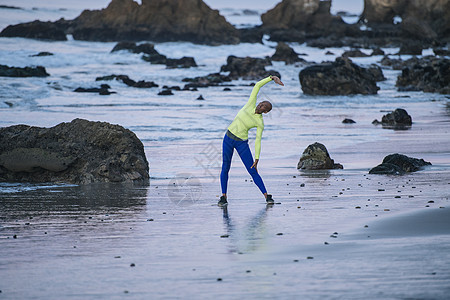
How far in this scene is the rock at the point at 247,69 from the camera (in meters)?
58.3

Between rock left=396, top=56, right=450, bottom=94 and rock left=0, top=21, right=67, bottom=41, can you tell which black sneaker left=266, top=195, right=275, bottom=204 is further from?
rock left=0, top=21, right=67, bottom=41

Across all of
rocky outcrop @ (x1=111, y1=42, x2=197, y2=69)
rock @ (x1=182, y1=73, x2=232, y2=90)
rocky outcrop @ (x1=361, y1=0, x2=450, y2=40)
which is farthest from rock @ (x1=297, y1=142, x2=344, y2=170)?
rocky outcrop @ (x1=361, y1=0, x2=450, y2=40)

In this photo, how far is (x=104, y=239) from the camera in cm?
757

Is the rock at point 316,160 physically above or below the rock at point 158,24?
below

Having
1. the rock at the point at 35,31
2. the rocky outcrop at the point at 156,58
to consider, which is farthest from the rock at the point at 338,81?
the rock at the point at 35,31

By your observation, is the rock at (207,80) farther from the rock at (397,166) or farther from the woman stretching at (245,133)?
the woman stretching at (245,133)

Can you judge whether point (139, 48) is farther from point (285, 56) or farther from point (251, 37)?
point (251, 37)

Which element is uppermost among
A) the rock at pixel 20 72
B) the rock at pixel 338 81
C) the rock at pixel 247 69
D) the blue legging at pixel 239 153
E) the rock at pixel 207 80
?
the blue legging at pixel 239 153

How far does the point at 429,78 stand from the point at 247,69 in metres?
21.6

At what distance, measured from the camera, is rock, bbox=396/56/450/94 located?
133 feet

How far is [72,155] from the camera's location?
12.7m

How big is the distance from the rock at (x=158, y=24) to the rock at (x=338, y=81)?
63.3 meters

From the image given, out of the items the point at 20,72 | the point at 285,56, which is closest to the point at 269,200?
the point at 20,72

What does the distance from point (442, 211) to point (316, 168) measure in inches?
210
